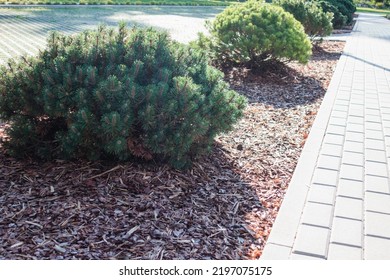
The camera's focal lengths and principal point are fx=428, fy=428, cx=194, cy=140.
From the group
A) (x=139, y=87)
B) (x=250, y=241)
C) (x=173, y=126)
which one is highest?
(x=139, y=87)

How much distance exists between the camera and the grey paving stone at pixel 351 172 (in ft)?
13.1

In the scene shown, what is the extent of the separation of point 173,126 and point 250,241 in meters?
1.10

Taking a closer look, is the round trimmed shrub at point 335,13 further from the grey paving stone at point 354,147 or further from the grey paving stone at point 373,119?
the grey paving stone at point 354,147

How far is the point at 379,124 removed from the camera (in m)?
5.63

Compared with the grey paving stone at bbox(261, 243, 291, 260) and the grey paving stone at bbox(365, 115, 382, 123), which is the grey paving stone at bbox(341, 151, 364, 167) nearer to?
the grey paving stone at bbox(365, 115, 382, 123)

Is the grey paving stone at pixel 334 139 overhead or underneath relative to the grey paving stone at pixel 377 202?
overhead

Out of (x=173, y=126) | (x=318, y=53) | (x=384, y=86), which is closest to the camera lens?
(x=173, y=126)

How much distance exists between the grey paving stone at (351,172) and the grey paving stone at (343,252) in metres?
1.19

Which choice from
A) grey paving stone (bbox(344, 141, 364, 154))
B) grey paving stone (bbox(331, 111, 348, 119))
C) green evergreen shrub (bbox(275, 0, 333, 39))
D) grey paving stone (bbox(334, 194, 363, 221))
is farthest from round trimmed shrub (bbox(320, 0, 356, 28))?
grey paving stone (bbox(334, 194, 363, 221))

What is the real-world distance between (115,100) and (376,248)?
7.22 ft

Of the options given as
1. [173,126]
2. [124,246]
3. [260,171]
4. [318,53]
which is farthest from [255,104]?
[318,53]

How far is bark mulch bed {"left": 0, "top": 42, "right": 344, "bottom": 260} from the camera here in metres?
2.85

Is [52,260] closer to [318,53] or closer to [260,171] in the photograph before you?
[260,171]

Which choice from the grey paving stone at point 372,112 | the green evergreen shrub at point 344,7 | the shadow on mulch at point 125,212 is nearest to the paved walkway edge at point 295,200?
the shadow on mulch at point 125,212
